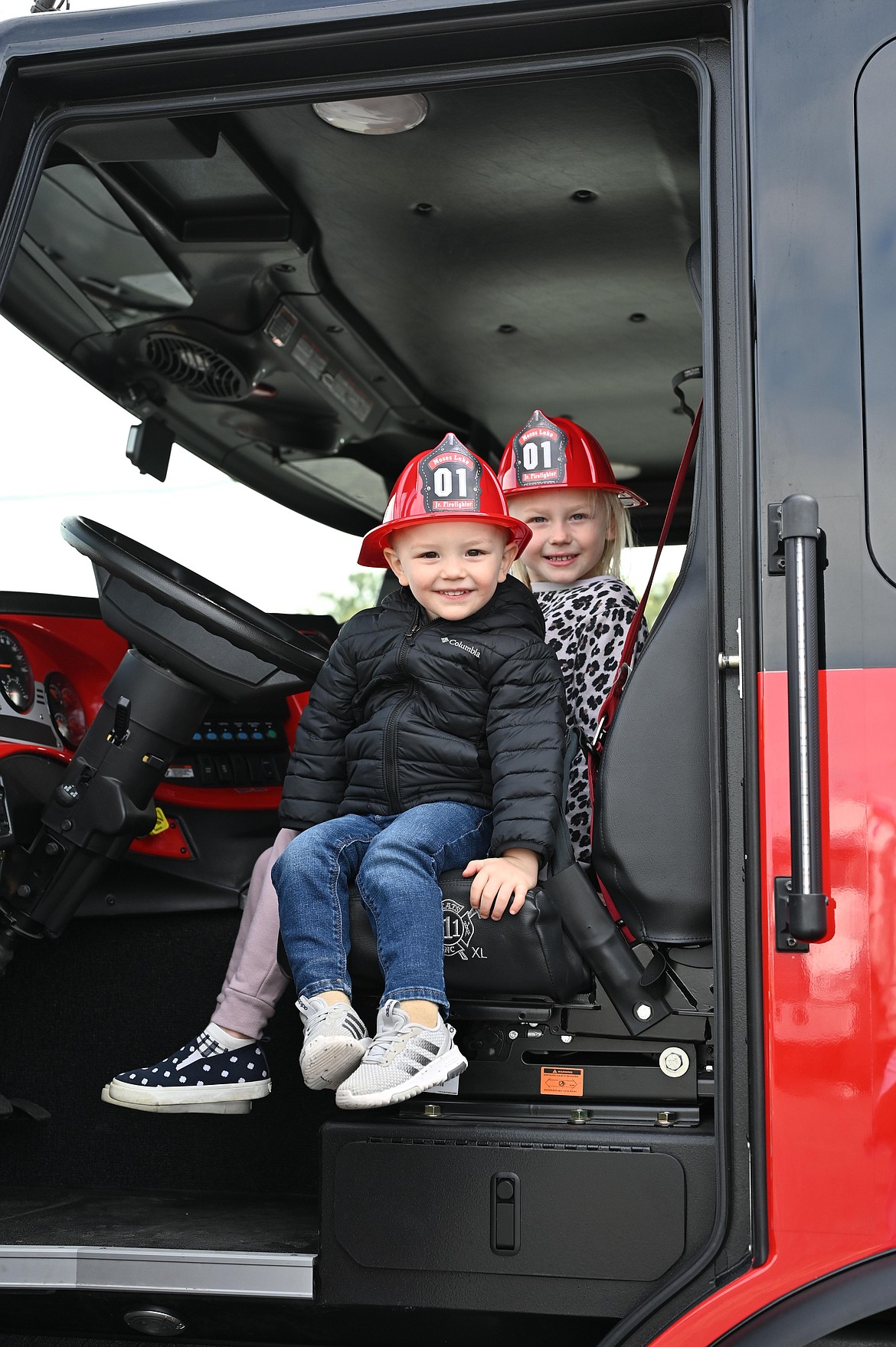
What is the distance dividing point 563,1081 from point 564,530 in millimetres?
1121

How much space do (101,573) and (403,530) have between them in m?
0.47

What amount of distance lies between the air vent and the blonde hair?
85 centimetres

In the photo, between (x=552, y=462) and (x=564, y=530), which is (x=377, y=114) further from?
(x=564, y=530)

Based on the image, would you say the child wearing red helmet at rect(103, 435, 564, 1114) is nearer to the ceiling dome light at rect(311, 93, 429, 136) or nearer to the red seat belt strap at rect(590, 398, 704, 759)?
the red seat belt strap at rect(590, 398, 704, 759)

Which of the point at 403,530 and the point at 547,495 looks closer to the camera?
the point at 403,530

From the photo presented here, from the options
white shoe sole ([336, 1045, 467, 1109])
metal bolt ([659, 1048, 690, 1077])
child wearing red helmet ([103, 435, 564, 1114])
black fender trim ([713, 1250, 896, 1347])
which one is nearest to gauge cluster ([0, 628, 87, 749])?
child wearing red helmet ([103, 435, 564, 1114])

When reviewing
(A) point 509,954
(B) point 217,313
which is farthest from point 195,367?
(A) point 509,954

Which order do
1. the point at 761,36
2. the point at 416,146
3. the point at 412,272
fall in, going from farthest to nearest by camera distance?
the point at 412,272 → the point at 416,146 → the point at 761,36

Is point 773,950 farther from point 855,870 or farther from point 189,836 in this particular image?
point 189,836

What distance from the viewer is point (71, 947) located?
2.37 metres

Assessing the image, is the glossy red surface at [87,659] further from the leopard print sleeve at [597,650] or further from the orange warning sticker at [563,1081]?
the orange warning sticker at [563,1081]

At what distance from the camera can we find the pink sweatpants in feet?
6.55

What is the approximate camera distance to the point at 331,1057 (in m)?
1.64

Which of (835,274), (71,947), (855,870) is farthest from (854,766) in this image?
(71,947)
